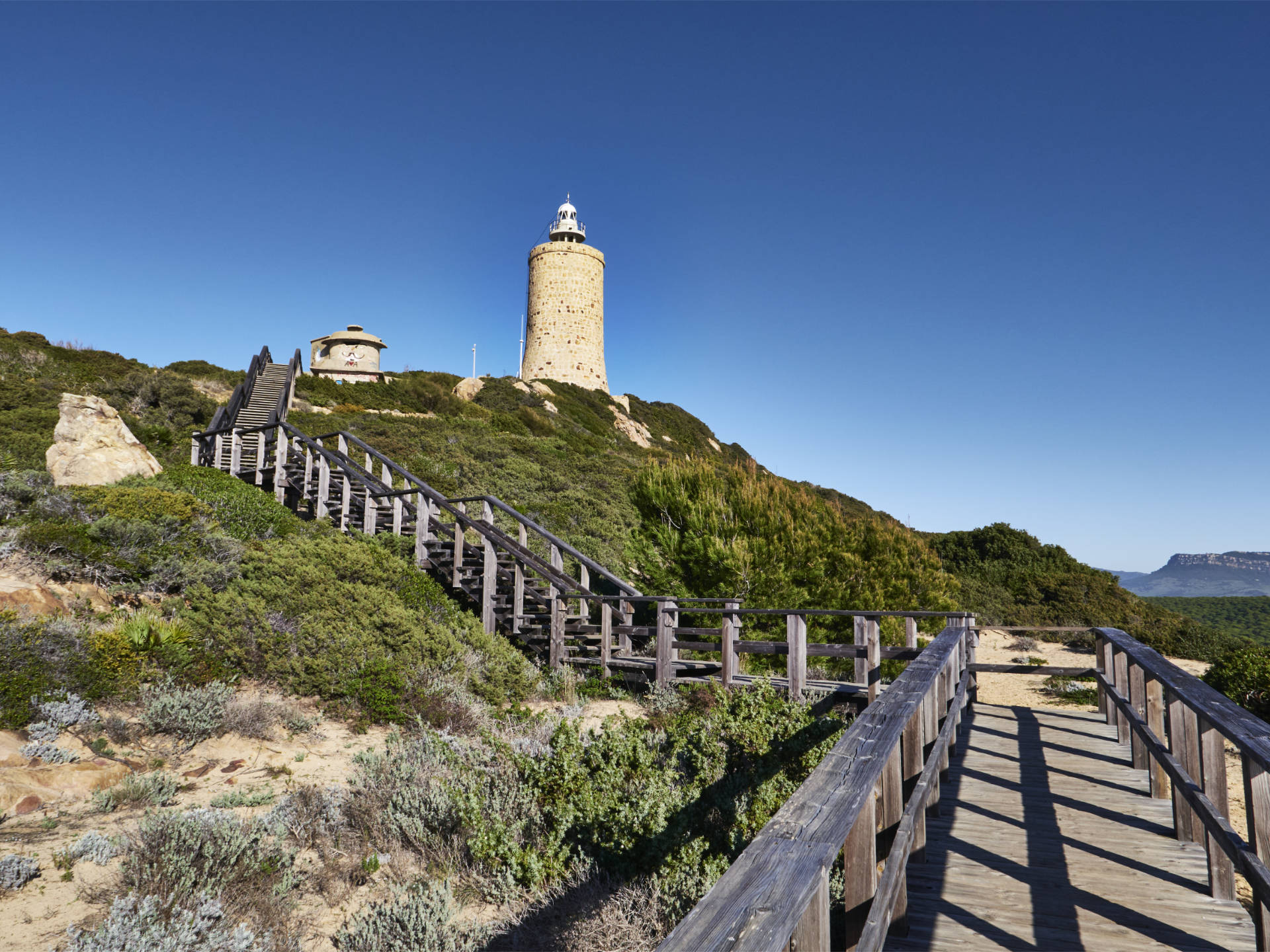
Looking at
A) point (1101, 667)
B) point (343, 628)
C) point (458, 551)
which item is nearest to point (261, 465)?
point (458, 551)

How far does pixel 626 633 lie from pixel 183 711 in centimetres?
465

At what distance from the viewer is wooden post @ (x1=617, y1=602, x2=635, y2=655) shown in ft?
29.3

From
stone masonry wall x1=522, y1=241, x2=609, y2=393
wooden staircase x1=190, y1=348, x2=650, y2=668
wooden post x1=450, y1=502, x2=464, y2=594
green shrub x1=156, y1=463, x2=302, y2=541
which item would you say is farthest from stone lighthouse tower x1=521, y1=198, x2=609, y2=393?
wooden post x1=450, y1=502, x2=464, y2=594

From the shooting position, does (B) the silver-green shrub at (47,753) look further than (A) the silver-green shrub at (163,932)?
Yes

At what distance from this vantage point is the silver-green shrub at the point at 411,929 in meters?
3.46

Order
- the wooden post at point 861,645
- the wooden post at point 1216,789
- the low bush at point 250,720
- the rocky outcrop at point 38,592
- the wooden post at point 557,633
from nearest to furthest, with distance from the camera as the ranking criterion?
the wooden post at point 1216,789 < the low bush at point 250,720 < the rocky outcrop at point 38,592 < the wooden post at point 861,645 < the wooden post at point 557,633

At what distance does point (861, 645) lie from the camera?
768 centimetres

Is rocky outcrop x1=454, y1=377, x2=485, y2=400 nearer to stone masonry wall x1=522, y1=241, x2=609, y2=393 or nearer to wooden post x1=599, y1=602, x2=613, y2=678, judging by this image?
stone masonry wall x1=522, y1=241, x2=609, y2=393

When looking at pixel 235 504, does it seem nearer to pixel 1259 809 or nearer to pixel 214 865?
pixel 214 865

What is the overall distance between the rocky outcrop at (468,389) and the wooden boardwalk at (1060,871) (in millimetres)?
36297

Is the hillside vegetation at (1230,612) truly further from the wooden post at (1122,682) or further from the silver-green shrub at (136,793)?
the silver-green shrub at (136,793)

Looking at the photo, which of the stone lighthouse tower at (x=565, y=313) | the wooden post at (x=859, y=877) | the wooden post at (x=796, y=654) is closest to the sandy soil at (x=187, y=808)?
the wooden post at (x=796, y=654)

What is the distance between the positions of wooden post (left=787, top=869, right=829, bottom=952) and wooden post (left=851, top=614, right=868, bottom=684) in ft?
21.7

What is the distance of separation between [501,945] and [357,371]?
141 ft
